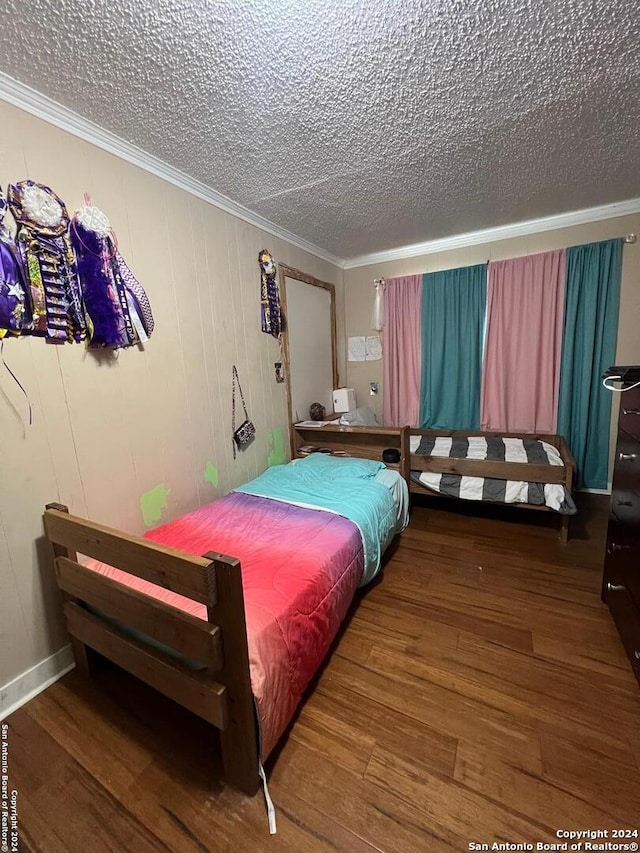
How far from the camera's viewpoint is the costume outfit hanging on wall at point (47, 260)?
1357 mm

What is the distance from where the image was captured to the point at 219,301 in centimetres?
229

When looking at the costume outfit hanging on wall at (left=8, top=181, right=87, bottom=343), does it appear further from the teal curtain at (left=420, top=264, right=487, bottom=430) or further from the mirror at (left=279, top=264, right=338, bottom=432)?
the teal curtain at (left=420, top=264, right=487, bottom=430)

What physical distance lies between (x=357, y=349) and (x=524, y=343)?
166 centimetres

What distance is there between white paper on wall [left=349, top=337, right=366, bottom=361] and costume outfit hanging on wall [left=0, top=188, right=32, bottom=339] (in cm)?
305

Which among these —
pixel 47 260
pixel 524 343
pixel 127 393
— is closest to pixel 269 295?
pixel 127 393

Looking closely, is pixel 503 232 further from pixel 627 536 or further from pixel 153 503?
pixel 153 503

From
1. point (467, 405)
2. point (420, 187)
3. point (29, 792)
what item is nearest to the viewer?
point (29, 792)

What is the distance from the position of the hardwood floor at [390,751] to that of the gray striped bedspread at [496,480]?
76cm

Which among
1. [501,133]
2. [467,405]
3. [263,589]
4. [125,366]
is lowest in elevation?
[263,589]

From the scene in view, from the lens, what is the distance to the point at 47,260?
1422 millimetres

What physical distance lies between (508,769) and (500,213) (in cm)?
340

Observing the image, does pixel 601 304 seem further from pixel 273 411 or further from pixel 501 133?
pixel 273 411

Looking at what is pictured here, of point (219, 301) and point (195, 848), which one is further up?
point (219, 301)

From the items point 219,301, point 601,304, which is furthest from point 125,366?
point 601,304
